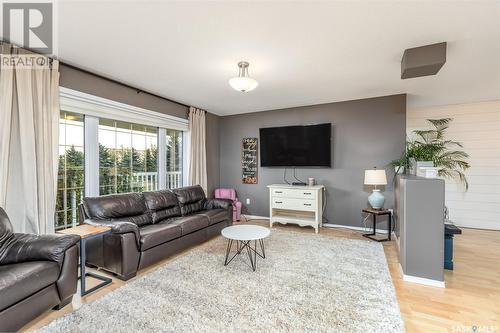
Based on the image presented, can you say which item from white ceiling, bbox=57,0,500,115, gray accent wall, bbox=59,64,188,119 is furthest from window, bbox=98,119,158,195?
white ceiling, bbox=57,0,500,115

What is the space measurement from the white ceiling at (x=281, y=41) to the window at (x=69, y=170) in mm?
772

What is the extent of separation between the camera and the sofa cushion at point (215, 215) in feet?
12.2

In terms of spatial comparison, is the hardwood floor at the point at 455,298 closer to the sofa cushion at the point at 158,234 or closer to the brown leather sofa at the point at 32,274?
the brown leather sofa at the point at 32,274

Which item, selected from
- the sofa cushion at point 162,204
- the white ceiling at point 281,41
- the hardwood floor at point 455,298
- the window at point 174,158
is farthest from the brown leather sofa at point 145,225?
the white ceiling at point 281,41

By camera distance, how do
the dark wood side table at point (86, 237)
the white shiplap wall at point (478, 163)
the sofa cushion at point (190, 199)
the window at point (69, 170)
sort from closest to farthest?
the dark wood side table at point (86, 237) < the window at point (69, 170) < the sofa cushion at point (190, 199) < the white shiplap wall at point (478, 163)

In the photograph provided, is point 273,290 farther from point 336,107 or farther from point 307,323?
point 336,107

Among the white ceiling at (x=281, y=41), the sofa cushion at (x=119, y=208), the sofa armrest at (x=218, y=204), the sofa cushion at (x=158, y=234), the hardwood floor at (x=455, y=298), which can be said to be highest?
the white ceiling at (x=281, y=41)

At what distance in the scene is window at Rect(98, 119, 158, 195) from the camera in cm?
344

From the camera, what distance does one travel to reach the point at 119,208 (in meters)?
3.03

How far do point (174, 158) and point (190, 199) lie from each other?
3.51 feet

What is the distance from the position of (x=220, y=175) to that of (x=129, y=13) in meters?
4.21

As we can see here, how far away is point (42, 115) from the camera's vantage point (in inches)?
100

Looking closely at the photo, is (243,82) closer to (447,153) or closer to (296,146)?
(296,146)

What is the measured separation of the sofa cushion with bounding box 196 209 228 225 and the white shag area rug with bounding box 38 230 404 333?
2.38ft
